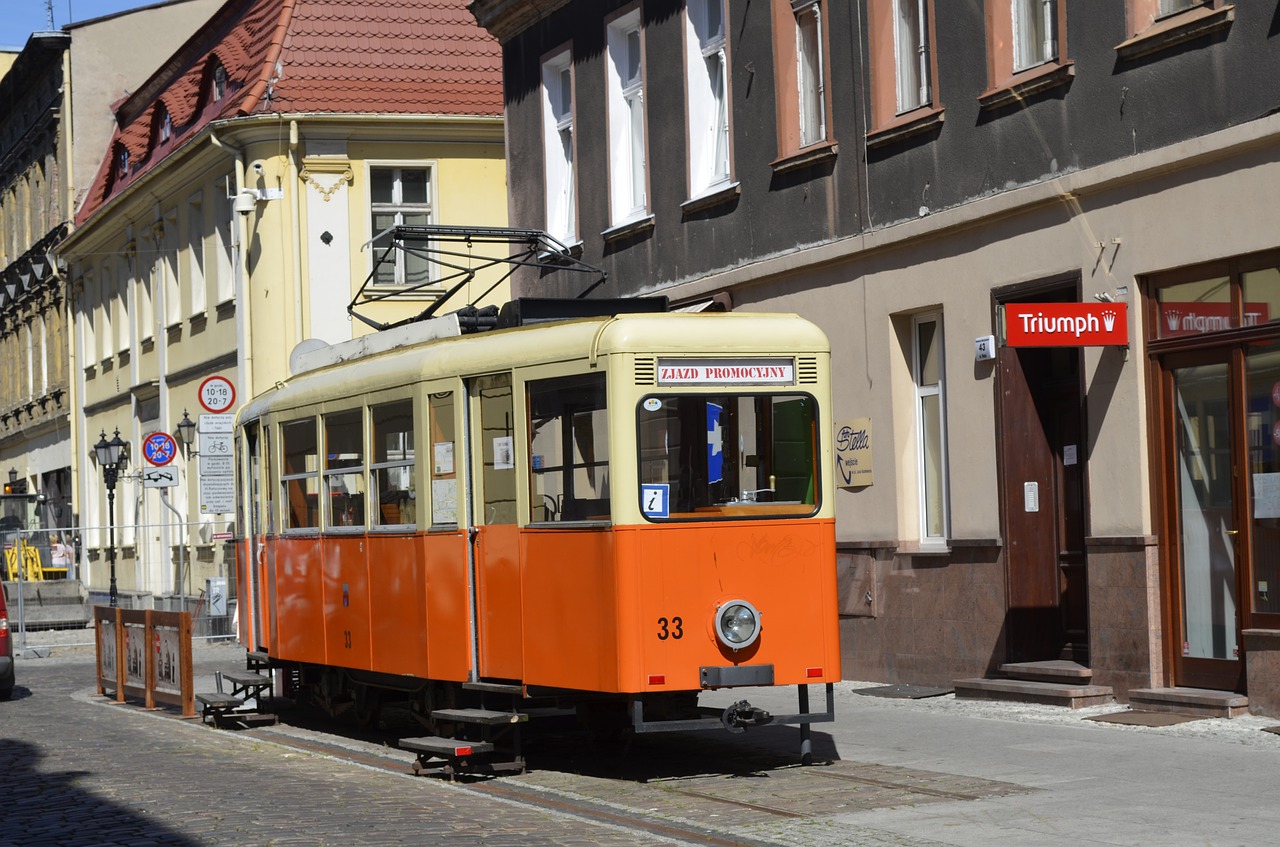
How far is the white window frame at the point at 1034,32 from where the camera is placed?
49.8 feet

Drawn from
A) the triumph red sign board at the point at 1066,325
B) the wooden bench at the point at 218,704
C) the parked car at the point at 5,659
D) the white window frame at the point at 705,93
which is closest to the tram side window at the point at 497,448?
the triumph red sign board at the point at 1066,325

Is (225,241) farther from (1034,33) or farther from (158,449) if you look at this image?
(1034,33)

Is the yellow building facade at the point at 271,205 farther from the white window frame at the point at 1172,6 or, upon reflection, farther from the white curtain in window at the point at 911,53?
the white window frame at the point at 1172,6

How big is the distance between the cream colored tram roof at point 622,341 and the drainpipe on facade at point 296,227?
1999 cm

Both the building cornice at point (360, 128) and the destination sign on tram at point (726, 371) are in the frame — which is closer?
the destination sign on tram at point (726, 371)

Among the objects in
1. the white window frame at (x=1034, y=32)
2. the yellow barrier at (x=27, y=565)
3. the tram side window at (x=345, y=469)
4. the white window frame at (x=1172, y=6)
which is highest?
the white window frame at (x=1034, y=32)

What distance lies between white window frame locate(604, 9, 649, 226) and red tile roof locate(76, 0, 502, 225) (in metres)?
12.1

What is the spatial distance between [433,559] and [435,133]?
22.3 meters

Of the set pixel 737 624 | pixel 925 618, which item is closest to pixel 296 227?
pixel 925 618

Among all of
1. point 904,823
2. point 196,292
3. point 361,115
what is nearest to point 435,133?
point 361,115

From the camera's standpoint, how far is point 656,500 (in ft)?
37.7

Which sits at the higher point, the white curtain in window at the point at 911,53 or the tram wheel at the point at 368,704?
the white curtain in window at the point at 911,53

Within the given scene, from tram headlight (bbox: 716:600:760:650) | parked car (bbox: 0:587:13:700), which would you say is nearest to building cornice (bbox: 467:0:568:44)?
parked car (bbox: 0:587:13:700)

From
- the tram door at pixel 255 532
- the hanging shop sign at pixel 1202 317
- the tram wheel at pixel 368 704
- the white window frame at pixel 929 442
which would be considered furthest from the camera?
the white window frame at pixel 929 442
